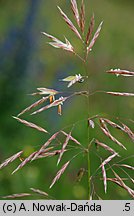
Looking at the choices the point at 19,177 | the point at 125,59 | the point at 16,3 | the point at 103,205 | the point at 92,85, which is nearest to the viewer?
the point at 103,205

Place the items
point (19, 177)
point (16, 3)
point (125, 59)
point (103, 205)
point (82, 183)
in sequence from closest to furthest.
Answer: point (103, 205), point (19, 177), point (82, 183), point (125, 59), point (16, 3)

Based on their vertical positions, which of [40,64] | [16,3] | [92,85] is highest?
[16,3]

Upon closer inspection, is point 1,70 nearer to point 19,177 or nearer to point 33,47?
point 33,47

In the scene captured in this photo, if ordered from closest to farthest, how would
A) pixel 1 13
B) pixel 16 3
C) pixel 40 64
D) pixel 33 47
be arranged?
pixel 33 47
pixel 40 64
pixel 1 13
pixel 16 3

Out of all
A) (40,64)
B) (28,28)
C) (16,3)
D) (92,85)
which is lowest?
(92,85)

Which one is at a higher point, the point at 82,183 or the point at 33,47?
the point at 33,47

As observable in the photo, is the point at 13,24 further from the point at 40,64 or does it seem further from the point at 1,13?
the point at 1,13

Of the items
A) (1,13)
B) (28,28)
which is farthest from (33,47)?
(1,13)

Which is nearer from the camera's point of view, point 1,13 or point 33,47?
point 33,47

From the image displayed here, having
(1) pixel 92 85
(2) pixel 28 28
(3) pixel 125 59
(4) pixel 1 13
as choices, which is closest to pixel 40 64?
(2) pixel 28 28
